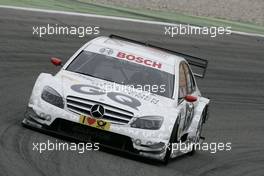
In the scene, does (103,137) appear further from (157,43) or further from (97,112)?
(157,43)

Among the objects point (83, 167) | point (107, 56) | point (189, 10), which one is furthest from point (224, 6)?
point (83, 167)

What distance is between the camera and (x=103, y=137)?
34.4ft

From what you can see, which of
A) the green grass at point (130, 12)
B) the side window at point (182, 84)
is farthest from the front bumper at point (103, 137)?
the green grass at point (130, 12)

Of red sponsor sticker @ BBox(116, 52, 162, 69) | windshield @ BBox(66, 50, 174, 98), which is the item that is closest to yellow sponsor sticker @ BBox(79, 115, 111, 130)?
windshield @ BBox(66, 50, 174, 98)

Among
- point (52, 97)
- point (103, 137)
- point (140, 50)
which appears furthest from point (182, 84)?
point (52, 97)

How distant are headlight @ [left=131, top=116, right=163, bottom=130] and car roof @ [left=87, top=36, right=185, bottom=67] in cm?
155

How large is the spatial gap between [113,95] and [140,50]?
1555 millimetres

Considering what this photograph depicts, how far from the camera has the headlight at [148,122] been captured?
→ 10.6 meters

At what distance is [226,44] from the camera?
2434 centimetres

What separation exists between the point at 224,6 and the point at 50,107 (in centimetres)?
2175

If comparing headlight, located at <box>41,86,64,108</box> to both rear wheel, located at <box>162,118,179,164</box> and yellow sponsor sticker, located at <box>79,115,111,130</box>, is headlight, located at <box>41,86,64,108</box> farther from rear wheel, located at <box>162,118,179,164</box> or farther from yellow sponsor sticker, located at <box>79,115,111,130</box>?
rear wheel, located at <box>162,118,179,164</box>

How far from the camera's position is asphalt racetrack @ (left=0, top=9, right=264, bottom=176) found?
9.62m

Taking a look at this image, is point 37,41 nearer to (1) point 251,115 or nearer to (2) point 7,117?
(1) point 251,115

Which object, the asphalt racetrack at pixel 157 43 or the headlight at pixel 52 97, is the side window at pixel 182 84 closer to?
the asphalt racetrack at pixel 157 43
